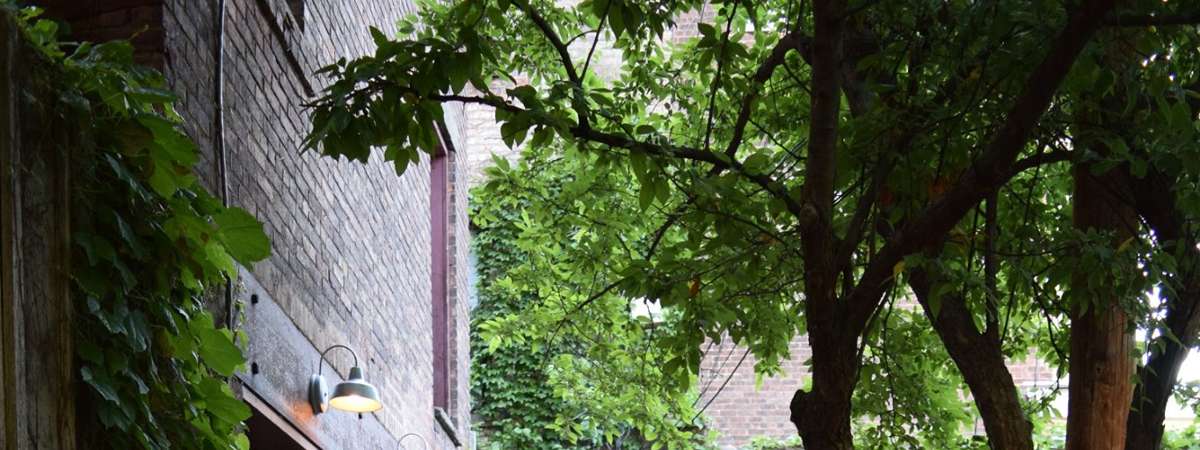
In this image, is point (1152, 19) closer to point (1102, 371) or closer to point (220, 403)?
point (1102, 371)

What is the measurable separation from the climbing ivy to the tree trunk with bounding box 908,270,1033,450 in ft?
10.1

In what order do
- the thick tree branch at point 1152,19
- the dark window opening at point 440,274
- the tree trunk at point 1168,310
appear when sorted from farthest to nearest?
the dark window opening at point 440,274 → the tree trunk at point 1168,310 → the thick tree branch at point 1152,19

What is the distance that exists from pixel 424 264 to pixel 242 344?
626cm

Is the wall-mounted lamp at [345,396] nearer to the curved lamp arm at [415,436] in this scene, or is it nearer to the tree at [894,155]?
the tree at [894,155]

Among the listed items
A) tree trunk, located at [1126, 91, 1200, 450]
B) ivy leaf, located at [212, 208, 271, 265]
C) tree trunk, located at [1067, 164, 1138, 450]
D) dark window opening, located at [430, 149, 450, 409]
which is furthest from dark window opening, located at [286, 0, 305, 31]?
dark window opening, located at [430, 149, 450, 409]

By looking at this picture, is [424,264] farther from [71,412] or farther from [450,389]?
[71,412]

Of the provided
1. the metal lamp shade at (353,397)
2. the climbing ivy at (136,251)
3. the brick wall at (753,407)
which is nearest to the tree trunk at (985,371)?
the metal lamp shade at (353,397)

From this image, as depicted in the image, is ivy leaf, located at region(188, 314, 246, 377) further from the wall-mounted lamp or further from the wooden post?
the wall-mounted lamp

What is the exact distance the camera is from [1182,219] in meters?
7.08

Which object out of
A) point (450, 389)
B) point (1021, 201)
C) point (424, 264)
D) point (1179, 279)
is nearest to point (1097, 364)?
point (1179, 279)

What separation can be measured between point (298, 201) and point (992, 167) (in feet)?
12.2

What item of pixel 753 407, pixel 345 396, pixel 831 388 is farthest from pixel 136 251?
pixel 753 407

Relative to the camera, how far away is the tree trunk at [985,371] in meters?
6.75

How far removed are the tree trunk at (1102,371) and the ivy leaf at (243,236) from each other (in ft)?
11.9
